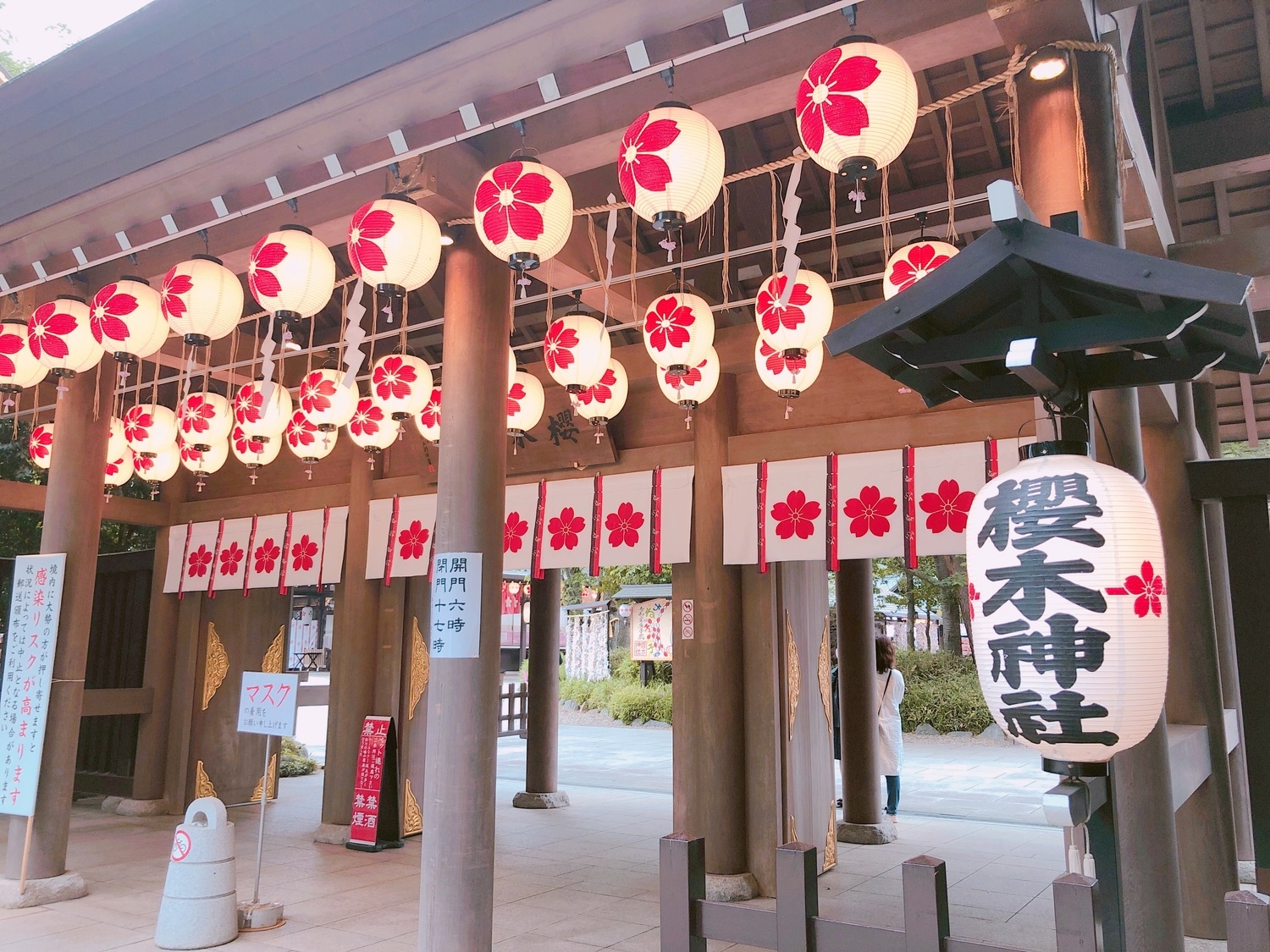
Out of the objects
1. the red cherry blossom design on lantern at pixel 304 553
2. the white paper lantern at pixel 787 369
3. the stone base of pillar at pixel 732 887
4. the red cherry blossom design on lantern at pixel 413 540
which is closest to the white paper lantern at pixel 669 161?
the white paper lantern at pixel 787 369

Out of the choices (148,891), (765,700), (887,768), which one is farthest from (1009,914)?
(148,891)

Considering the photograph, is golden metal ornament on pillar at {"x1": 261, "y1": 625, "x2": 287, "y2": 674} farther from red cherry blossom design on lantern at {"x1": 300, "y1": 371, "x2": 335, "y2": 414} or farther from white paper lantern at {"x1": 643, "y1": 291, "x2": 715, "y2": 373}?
white paper lantern at {"x1": 643, "y1": 291, "x2": 715, "y2": 373}

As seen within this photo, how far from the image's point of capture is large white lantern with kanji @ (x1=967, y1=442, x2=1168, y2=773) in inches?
95.0

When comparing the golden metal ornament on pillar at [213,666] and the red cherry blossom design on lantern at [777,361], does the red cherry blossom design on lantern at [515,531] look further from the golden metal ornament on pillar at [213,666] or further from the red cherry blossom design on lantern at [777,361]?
the golden metal ornament on pillar at [213,666]

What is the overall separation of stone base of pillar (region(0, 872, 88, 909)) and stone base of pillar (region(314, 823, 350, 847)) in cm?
253

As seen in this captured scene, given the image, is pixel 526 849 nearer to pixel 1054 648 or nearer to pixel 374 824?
pixel 374 824

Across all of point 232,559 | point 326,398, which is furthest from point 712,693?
point 232,559

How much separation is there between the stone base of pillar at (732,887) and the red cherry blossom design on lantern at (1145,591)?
Answer: 5.33 m

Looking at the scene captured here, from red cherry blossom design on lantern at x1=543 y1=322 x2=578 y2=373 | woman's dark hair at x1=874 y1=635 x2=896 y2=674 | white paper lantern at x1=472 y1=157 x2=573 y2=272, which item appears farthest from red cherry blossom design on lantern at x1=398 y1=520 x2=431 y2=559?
woman's dark hair at x1=874 y1=635 x2=896 y2=674

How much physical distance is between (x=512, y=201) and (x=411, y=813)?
7176 millimetres

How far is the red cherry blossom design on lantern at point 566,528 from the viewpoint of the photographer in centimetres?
817

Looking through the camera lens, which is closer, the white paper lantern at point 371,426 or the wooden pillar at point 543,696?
the white paper lantern at point 371,426

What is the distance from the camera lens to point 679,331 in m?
6.09

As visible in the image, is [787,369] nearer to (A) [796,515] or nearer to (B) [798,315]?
(B) [798,315]
